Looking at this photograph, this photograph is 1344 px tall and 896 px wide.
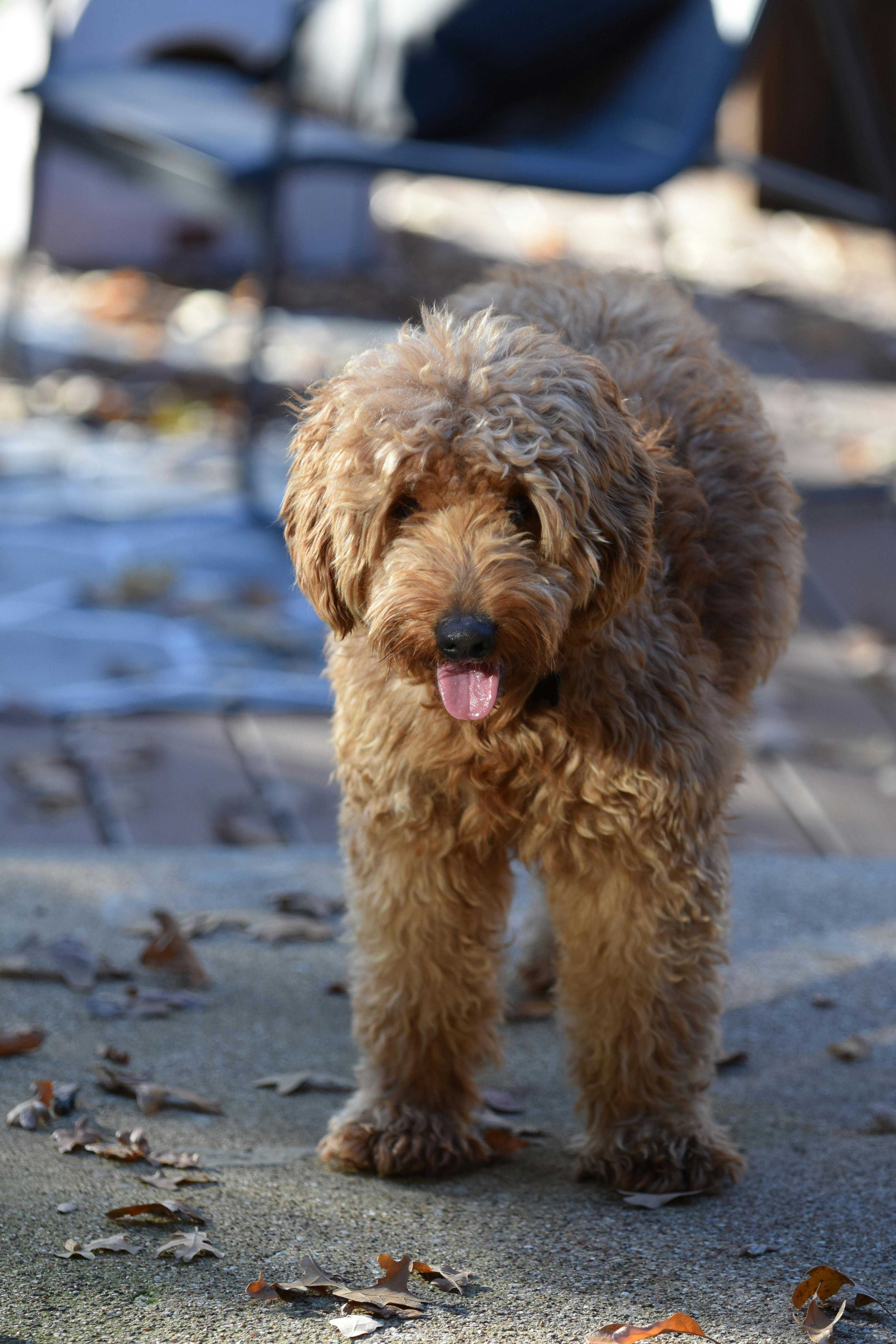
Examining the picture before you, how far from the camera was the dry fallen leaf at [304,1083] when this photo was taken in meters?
3.13

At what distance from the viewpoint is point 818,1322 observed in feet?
7.36

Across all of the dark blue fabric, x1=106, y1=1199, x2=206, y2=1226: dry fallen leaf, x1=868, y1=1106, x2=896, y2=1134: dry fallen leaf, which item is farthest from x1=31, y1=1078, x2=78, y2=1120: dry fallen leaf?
the dark blue fabric

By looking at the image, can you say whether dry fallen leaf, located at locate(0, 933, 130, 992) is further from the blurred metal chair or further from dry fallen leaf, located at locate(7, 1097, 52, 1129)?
the blurred metal chair

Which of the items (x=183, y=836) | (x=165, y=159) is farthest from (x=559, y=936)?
(x=165, y=159)

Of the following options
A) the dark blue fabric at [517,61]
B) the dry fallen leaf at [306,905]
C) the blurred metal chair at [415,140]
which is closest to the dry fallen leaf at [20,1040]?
the dry fallen leaf at [306,905]

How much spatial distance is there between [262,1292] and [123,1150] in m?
0.50

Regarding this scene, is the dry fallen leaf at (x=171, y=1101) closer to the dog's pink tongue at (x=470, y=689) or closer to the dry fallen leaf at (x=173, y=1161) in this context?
the dry fallen leaf at (x=173, y=1161)

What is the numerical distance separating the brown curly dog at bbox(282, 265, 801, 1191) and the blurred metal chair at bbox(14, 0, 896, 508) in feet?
9.55

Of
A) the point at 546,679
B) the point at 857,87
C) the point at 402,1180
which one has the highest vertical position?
the point at 857,87

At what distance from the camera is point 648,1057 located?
2.81 meters

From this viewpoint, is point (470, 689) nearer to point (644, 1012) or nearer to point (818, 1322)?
point (644, 1012)

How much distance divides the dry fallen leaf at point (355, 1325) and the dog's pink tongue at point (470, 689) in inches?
34.6

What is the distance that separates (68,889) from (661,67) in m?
4.37

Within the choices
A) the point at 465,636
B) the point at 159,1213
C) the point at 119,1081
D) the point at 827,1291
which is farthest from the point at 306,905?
the point at 827,1291
